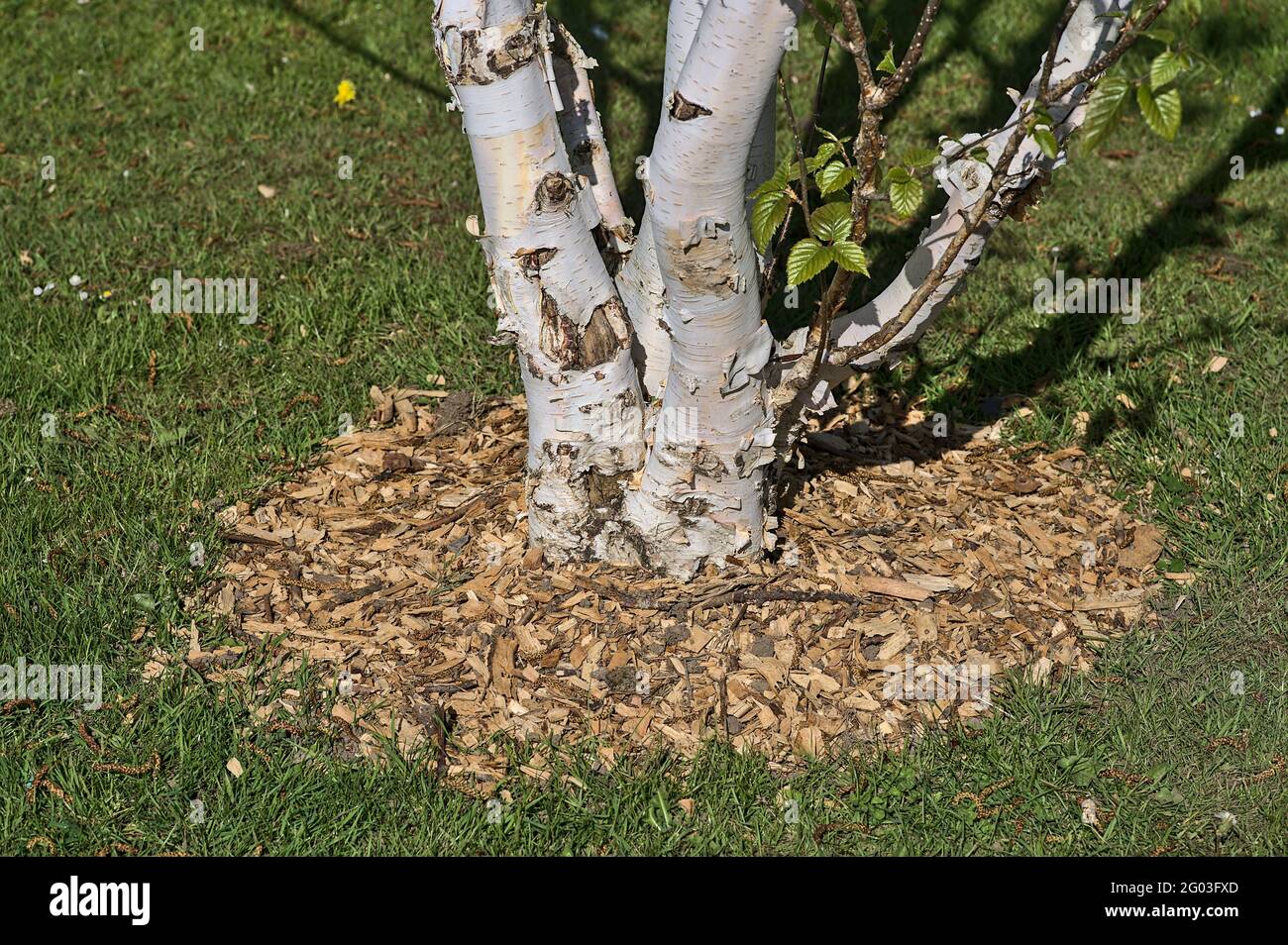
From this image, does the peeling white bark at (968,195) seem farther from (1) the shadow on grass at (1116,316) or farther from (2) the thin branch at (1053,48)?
(1) the shadow on grass at (1116,316)

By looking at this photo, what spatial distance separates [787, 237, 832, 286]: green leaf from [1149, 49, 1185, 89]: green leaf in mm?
850

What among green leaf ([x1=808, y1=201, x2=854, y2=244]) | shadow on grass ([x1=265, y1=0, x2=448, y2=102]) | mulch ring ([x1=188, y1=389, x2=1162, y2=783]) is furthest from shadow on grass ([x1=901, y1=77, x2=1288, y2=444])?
shadow on grass ([x1=265, y1=0, x2=448, y2=102])

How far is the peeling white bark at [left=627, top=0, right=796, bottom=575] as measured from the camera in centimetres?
305

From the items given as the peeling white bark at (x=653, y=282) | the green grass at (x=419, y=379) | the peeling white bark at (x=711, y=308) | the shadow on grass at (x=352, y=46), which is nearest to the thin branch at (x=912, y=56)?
the peeling white bark at (x=711, y=308)

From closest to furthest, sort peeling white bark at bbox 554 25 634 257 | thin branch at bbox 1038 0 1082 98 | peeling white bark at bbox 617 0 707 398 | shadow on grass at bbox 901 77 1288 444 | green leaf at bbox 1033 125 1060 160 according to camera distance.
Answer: green leaf at bbox 1033 125 1060 160
thin branch at bbox 1038 0 1082 98
peeling white bark at bbox 617 0 707 398
peeling white bark at bbox 554 25 634 257
shadow on grass at bbox 901 77 1288 444

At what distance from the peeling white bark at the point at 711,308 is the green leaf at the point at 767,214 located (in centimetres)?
11

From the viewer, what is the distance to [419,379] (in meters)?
5.28

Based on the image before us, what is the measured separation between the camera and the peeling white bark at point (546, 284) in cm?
Answer: 344

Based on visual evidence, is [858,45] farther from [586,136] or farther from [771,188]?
[586,136]

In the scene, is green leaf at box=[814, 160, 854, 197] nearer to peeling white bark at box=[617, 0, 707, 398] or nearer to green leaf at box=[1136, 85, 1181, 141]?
peeling white bark at box=[617, 0, 707, 398]

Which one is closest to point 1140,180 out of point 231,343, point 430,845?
point 231,343

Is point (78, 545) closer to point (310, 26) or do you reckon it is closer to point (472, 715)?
point (472, 715)

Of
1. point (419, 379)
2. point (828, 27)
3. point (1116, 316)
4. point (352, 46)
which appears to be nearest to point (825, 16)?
point (828, 27)

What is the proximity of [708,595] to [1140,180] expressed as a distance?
154 inches
